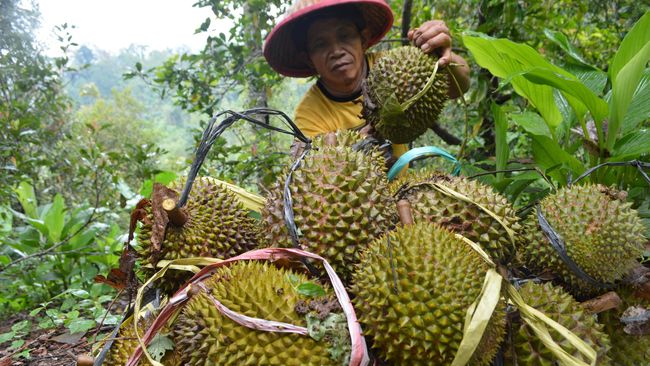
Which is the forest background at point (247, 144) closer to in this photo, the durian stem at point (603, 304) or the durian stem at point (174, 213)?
the durian stem at point (174, 213)

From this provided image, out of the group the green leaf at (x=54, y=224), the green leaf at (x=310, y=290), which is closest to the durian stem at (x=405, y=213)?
the green leaf at (x=310, y=290)

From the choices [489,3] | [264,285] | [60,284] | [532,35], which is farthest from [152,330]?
[532,35]

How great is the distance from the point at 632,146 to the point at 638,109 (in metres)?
0.17

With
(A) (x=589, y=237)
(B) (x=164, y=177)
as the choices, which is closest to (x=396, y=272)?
(A) (x=589, y=237)

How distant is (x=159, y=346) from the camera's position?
0.92 meters

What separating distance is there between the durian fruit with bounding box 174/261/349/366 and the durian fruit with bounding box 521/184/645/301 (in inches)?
22.0

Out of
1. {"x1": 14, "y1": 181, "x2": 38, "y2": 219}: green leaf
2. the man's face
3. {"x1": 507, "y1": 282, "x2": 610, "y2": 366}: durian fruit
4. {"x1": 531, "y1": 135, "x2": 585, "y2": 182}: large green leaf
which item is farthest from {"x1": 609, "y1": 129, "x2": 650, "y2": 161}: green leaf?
{"x1": 14, "y1": 181, "x2": 38, "y2": 219}: green leaf

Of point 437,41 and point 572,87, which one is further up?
point 437,41

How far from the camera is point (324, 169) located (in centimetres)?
109

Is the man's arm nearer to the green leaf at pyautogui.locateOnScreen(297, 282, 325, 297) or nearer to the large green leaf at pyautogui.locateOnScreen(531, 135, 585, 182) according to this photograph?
the large green leaf at pyautogui.locateOnScreen(531, 135, 585, 182)

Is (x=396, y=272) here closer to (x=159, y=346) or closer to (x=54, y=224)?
(x=159, y=346)

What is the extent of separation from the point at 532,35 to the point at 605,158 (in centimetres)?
322

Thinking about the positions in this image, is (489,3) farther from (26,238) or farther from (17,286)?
(17,286)

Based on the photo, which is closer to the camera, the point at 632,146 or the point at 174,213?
the point at 174,213
